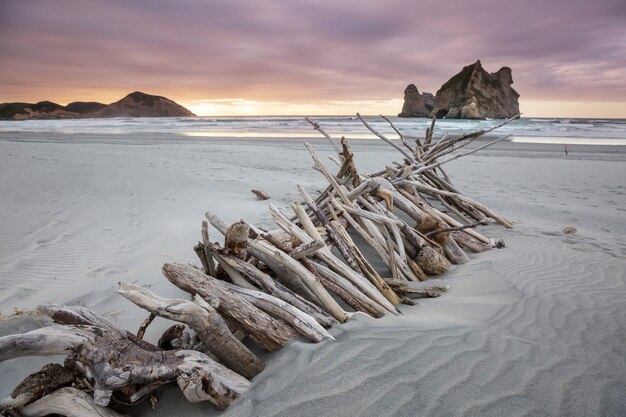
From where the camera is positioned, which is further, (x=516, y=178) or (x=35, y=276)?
(x=516, y=178)

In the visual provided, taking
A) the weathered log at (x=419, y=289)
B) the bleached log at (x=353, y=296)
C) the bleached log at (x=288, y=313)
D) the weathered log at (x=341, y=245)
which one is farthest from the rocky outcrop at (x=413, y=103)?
the bleached log at (x=288, y=313)

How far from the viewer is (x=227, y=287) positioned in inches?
92.8

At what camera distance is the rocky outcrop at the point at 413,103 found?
253ft

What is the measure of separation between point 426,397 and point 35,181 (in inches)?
372

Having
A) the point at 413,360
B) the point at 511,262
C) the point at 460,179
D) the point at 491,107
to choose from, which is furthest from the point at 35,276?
the point at 491,107

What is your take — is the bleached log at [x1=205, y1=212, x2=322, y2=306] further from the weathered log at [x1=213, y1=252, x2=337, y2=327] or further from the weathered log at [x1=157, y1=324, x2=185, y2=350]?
the weathered log at [x1=157, y1=324, x2=185, y2=350]

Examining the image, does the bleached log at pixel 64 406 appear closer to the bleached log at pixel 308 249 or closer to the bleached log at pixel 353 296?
the bleached log at pixel 308 249

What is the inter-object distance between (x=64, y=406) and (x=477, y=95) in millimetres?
65032

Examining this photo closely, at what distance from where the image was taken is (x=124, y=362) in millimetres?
1641

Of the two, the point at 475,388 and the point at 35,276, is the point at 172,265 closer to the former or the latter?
the point at 475,388

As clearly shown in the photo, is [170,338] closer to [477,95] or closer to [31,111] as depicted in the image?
[477,95]

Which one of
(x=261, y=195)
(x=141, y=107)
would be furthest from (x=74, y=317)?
(x=141, y=107)

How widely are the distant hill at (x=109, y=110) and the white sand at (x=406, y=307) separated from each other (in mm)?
80488

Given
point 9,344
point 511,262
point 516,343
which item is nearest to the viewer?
point 9,344
